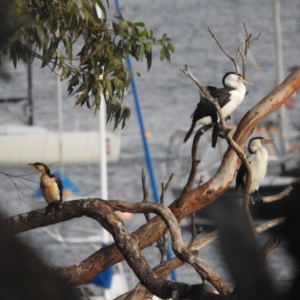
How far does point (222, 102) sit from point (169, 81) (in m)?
20.7

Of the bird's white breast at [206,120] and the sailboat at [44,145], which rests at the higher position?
the bird's white breast at [206,120]

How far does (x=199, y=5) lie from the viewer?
29.1m

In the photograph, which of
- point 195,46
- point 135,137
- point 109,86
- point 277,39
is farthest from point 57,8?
point 195,46

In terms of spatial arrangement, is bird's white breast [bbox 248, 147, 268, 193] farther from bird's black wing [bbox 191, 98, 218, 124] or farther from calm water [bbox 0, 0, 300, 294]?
calm water [bbox 0, 0, 300, 294]

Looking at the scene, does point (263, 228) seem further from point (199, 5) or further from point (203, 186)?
point (199, 5)

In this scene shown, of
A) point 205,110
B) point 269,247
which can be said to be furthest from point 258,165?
point 269,247

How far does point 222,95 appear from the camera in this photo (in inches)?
203

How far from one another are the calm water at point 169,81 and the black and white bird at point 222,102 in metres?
10.1

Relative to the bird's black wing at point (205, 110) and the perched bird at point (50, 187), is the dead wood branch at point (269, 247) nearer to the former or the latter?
the perched bird at point (50, 187)

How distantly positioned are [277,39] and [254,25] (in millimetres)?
13783

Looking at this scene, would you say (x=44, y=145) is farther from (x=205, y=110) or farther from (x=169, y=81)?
(x=205, y=110)

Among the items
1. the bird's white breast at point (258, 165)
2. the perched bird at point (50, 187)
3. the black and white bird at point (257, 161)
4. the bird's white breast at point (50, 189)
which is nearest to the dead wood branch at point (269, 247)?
the perched bird at point (50, 187)

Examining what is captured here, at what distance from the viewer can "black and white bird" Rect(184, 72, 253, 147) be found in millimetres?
4844

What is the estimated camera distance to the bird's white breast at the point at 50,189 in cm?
412
